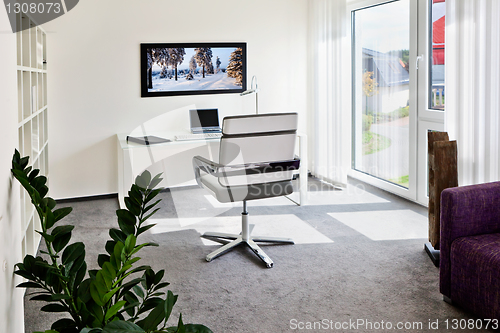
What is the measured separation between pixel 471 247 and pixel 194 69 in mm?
3500

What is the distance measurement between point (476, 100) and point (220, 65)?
270 cm

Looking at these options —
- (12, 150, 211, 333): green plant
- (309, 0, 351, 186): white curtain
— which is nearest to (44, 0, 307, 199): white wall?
(309, 0, 351, 186): white curtain

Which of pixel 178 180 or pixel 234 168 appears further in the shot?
pixel 178 180

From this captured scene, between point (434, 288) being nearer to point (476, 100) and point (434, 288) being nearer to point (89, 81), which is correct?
point (476, 100)

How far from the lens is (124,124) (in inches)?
189

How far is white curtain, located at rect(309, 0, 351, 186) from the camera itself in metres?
4.84

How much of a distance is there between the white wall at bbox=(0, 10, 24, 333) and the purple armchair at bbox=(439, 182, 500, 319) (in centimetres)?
192

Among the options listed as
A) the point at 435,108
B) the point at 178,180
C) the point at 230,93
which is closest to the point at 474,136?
the point at 435,108

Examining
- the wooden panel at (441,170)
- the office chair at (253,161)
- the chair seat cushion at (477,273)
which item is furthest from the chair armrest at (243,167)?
the chair seat cushion at (477,273)

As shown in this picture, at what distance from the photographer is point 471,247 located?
2227 mm

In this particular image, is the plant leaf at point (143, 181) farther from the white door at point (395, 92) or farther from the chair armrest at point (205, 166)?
the white door at point (395, 92)

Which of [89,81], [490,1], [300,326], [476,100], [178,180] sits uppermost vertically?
[490,1]

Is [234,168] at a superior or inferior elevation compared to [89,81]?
inferior

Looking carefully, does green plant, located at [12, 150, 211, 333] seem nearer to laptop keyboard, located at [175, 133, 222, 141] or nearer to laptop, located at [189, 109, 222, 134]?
laptop keyboard, located at [175, 133, 222, 141]
